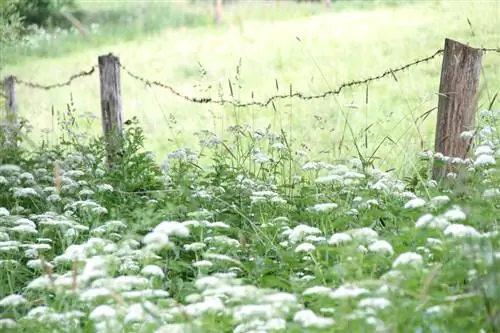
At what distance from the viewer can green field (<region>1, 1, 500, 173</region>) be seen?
12.2 metres

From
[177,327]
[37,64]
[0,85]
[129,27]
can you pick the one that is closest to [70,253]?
[177,327]

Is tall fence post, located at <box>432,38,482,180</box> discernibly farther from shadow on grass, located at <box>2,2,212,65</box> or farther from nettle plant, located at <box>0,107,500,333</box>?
shadow on grass, located at <box>2,2,212,65</box>

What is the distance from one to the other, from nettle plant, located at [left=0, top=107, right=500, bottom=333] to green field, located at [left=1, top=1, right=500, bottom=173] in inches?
163

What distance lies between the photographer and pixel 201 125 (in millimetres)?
13102

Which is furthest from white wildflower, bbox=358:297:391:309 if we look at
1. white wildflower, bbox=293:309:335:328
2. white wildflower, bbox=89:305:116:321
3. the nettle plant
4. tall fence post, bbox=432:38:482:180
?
tall fence post, bbox=432:38:482:180

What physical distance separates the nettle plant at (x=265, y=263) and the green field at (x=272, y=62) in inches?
163

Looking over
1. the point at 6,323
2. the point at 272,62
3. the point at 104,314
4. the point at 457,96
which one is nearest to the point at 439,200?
the point at 104,314

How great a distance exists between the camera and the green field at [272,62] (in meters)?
12.2

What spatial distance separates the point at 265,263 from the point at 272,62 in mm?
Result: 12238

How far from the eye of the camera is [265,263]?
4.34 m

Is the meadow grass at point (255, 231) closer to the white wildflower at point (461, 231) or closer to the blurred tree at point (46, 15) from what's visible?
the white wildflower at point (461, 231)

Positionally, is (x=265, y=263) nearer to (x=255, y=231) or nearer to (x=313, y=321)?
(x=255, y=231)

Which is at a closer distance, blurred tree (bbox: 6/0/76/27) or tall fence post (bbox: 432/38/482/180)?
tall fence post (bbox: 432/38/482/180)

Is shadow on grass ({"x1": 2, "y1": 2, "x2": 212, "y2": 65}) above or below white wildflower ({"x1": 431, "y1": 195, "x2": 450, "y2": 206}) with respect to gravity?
below
